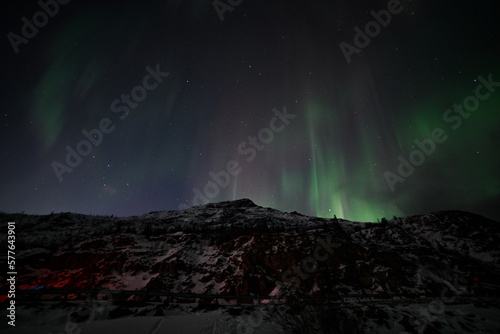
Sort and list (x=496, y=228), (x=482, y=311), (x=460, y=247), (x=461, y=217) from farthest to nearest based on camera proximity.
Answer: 1. (x=461, y=217)
2. (x=496, y=228)
3. (x=460, y=247)
4. (x=482, y=311)

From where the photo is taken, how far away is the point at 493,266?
2234 inches

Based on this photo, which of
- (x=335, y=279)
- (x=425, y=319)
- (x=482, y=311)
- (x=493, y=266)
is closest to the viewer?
(x=425, y=319)

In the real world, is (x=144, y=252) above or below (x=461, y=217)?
below

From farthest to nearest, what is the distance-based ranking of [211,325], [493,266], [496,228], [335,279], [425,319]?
[496,228] < [493,266] < [335,279] < [425,319] < [211,325]

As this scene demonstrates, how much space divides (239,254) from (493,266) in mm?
65919

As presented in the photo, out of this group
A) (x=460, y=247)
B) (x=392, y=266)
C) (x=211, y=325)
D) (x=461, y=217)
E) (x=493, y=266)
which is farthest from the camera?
(x=461, y=217)

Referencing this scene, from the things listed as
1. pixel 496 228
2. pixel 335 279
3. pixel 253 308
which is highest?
pixel 496 228

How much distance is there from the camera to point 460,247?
230 ft

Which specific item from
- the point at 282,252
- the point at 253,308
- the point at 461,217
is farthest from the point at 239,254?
the point at 461,217

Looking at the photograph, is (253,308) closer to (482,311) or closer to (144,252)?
(482,311)

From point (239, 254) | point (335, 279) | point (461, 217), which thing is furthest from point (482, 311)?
point (461, 217)

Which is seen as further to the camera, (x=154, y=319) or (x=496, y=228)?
(x=496, y=228)

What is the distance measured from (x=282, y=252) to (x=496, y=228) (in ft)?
271

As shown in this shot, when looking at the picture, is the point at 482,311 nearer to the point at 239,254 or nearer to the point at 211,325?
the point at 211,325
